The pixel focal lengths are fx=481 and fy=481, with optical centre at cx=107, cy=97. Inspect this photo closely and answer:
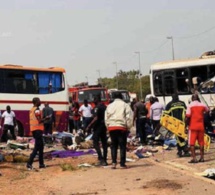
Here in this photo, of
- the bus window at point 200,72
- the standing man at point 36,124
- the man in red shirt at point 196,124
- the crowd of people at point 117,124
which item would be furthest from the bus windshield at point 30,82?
the man in red shirt at point 196,124

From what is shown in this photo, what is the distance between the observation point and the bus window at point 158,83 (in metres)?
22.7

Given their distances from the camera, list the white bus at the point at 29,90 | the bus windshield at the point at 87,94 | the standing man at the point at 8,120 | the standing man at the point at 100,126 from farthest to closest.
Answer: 1. the bus windshield at the point at 87,94
2. the white bus at the point at 29,90
3. the standing man at the point at 8,120
4. the standing man at the point at 100,126

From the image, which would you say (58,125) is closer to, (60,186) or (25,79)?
(25,79)

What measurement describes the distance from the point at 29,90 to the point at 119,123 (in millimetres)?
12167

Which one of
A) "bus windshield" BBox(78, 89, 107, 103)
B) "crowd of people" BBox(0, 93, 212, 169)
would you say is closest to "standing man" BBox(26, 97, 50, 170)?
"crowd of people" BBox(0, 93, 212, 169)

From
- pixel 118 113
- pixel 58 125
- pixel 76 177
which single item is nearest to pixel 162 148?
pixel 118 113

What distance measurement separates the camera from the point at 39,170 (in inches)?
444

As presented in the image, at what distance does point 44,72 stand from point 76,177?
13366 millimetres

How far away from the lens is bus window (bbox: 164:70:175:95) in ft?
72.7

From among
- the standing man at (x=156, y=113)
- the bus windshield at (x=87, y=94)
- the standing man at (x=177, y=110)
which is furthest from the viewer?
the bus windshield at (x=87, y=94)

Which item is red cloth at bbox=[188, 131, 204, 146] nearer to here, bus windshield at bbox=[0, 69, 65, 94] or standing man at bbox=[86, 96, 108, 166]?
standing man at bbox=[86, 96, 108, 166]

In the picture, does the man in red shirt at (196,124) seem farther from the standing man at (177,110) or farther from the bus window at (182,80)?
the bus window at (182,80)

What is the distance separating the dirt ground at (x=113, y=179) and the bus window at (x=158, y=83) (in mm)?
10442

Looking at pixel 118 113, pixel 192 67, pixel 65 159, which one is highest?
pixel 192 67
